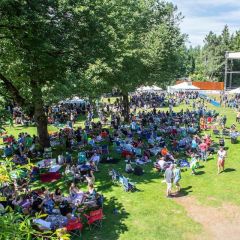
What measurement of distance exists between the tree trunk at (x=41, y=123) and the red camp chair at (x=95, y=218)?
9.97 m

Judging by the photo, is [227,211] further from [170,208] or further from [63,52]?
[63,52]

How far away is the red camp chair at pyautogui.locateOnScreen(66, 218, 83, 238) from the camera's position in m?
12.8

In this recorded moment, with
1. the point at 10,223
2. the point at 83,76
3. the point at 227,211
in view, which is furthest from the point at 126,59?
the point at 10,223

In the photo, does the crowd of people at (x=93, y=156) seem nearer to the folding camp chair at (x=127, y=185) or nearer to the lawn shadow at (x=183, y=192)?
the lawn shadow at (x=183, y=192)

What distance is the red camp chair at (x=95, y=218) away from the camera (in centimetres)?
1339

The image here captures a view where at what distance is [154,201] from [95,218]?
3517mm

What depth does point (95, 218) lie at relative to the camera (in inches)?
530

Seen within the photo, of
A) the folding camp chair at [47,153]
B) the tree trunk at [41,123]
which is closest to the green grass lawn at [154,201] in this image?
the folding camp chair at [47,153]

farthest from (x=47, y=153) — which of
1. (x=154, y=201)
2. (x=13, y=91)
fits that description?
(x=154, y=201)

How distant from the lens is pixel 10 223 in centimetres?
552

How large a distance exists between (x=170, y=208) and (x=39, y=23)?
1142 centimetres

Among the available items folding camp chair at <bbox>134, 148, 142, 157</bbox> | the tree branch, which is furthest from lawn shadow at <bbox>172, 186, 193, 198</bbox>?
the tree branch

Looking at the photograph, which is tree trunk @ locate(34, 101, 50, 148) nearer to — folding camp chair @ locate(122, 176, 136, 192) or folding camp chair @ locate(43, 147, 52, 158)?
folding camp chair @ locate(43, 147, 52, 158)

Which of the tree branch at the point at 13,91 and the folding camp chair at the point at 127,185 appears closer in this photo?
the folding camp chair at the point at 127,185
